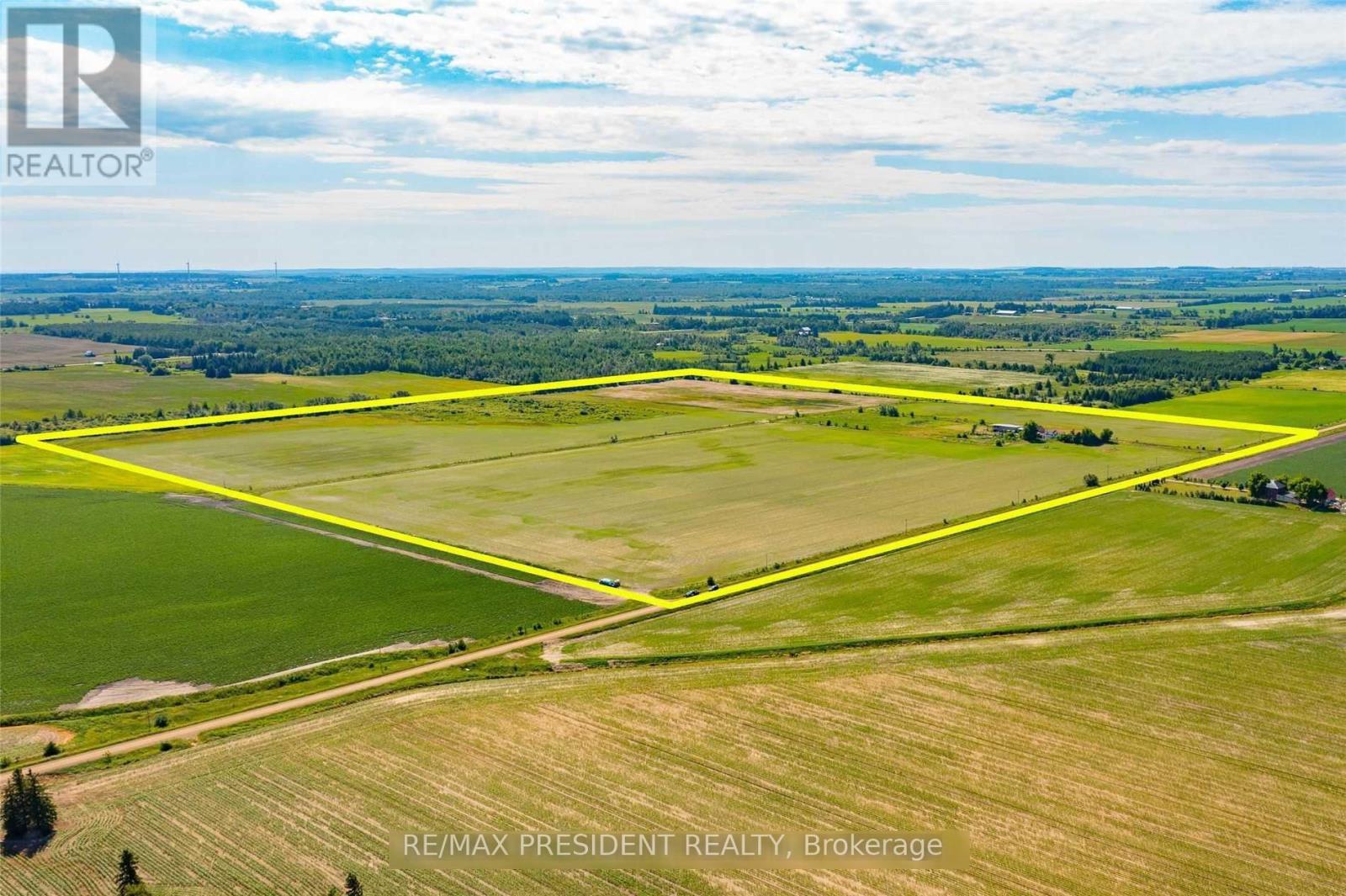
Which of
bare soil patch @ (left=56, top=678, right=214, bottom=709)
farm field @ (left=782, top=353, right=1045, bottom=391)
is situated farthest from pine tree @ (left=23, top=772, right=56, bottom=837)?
farm field @ (left=782, top=353, right=1045, bottom=391)

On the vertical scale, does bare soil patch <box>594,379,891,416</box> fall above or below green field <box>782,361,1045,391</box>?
below

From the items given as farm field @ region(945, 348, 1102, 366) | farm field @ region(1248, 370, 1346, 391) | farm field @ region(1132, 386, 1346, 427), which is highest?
farm field @ region(945, 348, 1102, 366)

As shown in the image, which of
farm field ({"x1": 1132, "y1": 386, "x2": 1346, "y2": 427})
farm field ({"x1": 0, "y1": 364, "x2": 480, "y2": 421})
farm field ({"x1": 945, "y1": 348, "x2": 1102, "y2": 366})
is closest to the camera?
farm field ({"x1": 1132, "y1": 386, "x2": 1346, "y2": 427})

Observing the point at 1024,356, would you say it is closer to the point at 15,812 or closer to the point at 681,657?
the point at 681,657

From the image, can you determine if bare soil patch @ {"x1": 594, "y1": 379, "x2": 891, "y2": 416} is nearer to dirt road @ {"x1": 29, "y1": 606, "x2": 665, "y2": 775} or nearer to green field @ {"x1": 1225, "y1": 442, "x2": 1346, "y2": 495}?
green field @ {"x1": 1225, "y1": 442, "x2": 1346, "y2": 495}

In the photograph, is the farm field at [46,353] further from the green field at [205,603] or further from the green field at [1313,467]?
the green field at [1313,467]

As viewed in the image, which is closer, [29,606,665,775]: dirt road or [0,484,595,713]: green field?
[29,606,665,775]: dirt road

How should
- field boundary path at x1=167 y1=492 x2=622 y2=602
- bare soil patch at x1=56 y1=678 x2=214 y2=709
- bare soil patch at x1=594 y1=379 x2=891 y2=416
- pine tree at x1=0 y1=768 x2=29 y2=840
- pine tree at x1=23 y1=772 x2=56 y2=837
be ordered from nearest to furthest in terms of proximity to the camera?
pine tree at x1=0 y1=768 x2=29 y2=840
pine tree at x1=23 y1=772 x2=56 y2=837
bare soil patch at x1=56 y1=678 x2=214 y2=709
field boundary path at x1=167 y1=492 x2=622 y2=602
bare soil patch at x1=594 y1=379 x2=891 y2=416
